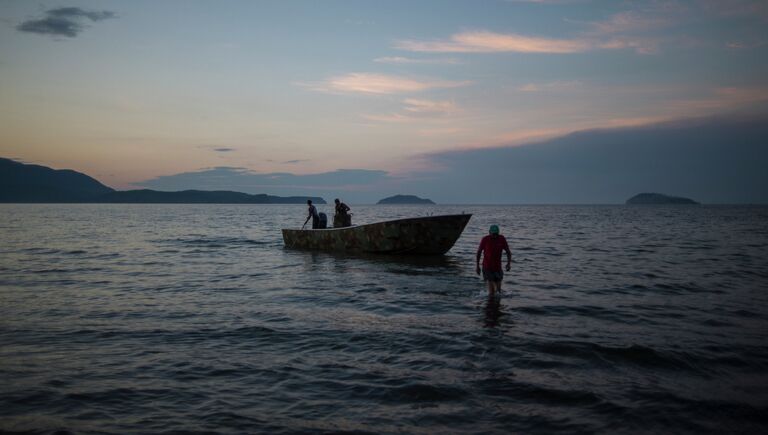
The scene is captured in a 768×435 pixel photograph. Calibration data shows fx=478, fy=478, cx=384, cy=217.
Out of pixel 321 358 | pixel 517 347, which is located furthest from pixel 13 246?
pixel 517 347

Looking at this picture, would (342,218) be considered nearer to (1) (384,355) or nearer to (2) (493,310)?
(2) (493,310)

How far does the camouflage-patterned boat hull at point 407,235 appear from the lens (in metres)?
21.2

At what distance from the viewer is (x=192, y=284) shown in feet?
49.1

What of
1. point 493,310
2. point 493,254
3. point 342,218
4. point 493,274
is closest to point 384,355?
point 493,310

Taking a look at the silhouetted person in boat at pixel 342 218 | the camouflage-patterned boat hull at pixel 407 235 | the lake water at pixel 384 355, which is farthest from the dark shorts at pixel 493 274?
the silhouetted person in boat at pixel 342 218

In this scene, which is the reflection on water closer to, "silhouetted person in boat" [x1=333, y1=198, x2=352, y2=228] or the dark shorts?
the dark shorts

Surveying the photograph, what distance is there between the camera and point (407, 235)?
843 inches

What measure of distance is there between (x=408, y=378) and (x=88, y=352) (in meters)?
5.21

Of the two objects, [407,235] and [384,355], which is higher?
[407,235]

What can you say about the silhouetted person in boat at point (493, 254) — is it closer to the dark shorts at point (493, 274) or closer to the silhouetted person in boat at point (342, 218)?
the dark shorts at point (493, 274)

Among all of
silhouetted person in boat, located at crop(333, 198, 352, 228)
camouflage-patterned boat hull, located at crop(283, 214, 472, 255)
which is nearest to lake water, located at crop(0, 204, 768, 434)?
camouflage-patterned boat hull, located at crop(283, 214, 472, 255)

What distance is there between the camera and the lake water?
17.3ft

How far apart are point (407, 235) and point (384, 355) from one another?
1402cm

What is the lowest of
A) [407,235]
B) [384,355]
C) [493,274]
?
[384,355]
